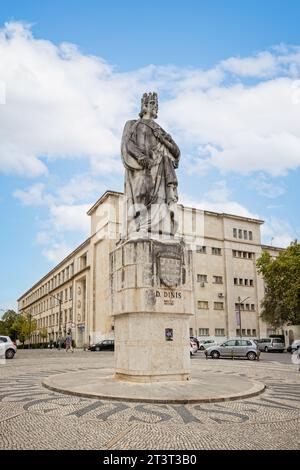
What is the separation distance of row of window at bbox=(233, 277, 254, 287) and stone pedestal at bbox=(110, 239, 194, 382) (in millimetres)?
50089

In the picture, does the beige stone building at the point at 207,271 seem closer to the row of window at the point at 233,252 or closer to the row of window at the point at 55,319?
the row of window at the point at 233,252

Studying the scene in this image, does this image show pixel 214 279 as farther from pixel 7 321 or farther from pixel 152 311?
pixel 7 321

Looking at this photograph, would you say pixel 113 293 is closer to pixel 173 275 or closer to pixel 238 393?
pixel 173 275

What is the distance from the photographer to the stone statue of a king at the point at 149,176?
10953 mm

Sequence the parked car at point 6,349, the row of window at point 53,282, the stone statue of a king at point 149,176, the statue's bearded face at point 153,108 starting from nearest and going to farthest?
the stone statue of a king at point 149,176 → the statue's bearded face at point 153,108 → the parked car at point 6,349 → the row of window at point 53,282

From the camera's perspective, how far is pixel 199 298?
55.2 m

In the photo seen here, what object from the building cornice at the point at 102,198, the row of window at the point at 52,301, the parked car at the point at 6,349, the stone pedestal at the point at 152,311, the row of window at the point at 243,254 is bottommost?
the parked car at the point at 6,349

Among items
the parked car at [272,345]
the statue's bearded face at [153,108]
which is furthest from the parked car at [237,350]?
the statue's bearded face at [153,108]

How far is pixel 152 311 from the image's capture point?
968 centimetres

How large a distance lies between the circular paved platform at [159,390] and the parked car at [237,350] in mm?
17981

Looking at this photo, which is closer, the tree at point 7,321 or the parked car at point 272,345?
the parked car at point 272,345

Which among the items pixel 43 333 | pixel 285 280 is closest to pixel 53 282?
pixel 43 333

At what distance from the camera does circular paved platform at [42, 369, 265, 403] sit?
788 cm
